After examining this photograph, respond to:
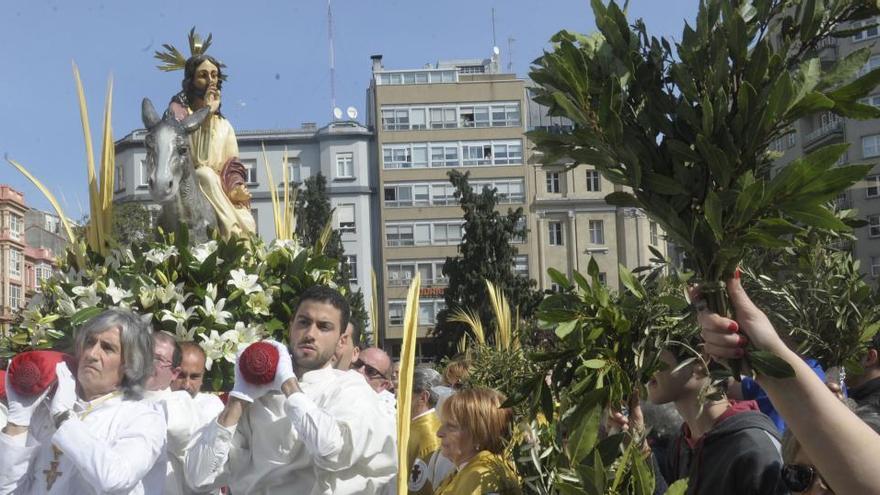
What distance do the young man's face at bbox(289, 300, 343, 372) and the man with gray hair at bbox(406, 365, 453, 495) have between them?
540mm

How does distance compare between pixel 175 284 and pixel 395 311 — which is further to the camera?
pixel 395 311

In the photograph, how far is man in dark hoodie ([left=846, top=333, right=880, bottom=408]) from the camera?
486 centimetres

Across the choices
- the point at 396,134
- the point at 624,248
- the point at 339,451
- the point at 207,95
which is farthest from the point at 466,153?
the point at 339,451

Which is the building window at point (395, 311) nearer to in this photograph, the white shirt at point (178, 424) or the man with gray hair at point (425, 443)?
the man with gray hair at point (425, 443)

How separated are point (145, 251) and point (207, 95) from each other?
182 cm

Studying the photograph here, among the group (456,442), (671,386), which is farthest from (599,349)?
(456,442)

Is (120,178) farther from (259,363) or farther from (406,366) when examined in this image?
(406,366)

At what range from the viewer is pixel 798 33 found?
2088 mm

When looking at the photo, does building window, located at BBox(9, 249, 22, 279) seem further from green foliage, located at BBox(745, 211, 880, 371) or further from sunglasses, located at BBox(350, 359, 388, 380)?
green foliage, located at BBox(745, 211, 880, 371)

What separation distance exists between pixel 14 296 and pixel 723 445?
77566 mm

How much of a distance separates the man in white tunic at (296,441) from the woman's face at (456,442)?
0.24 metres

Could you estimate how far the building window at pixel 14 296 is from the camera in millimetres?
74188

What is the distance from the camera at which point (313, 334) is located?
5004 millimetres

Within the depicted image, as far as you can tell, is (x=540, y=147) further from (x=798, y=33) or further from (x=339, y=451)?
(x=339, y=451)
